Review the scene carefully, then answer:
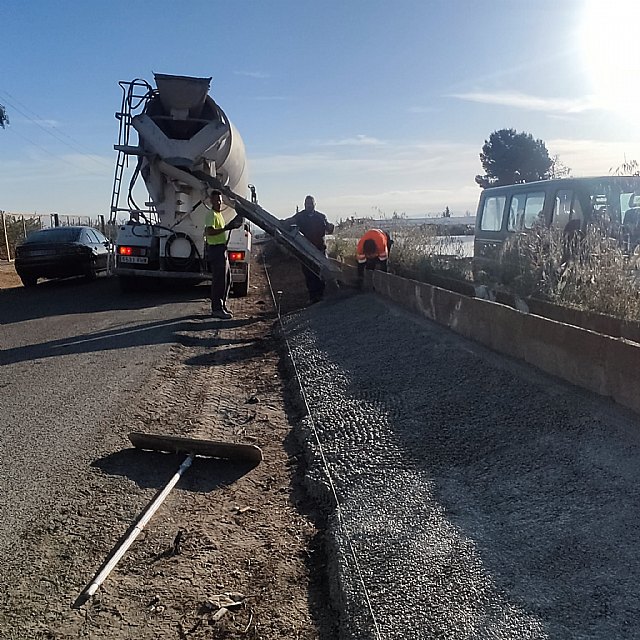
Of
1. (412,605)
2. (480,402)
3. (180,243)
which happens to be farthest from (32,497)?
(180,243)

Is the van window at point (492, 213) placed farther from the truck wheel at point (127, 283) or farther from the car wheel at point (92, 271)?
the car wheel at point (92, 271)

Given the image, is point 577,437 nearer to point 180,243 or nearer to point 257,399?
point 257,399

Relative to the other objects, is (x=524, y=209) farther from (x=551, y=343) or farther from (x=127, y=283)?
(x=127, y=283)

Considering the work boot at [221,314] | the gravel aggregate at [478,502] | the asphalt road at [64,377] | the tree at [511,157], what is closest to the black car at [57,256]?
the asphalt road at [64,377]

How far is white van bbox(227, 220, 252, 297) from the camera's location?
12867mm

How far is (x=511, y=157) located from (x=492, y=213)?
114ft

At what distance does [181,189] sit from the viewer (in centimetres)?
1279

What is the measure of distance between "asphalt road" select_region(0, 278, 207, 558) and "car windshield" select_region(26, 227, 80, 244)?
7.87 feet

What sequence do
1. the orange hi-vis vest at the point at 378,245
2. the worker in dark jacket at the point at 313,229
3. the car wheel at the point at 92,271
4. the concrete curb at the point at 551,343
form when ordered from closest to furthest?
the concrete curb at the point at 551,343, the orange hi-vis vest at the point at 378,245, the worker in dark jacket at the point at 313,229, the car wheel at the point at 92,271

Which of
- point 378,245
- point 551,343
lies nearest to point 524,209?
A: point 378,245

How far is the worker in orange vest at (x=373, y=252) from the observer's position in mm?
11664

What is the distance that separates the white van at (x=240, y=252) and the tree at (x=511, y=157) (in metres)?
30.4

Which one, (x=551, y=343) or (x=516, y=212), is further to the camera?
(x=516, y=212)

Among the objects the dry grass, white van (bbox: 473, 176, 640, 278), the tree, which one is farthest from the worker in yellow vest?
the tree
